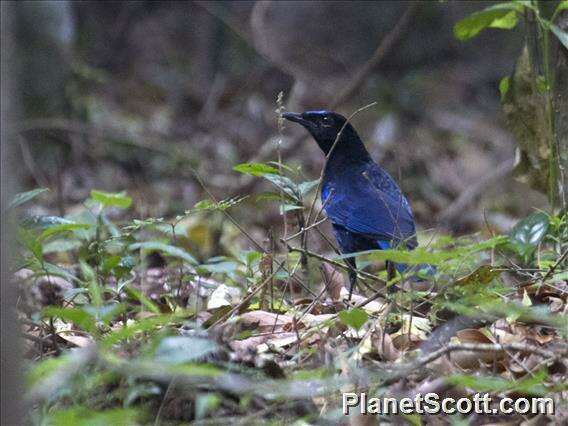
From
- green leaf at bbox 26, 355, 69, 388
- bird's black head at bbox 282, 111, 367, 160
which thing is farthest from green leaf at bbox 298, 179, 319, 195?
green leaf at bbox 26, 355, 69, 388

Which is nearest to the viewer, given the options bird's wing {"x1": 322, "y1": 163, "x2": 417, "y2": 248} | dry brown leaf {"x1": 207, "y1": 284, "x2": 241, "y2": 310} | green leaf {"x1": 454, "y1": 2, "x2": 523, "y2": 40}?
dry brown leaf {"x1": 207, "y1": 284, "x2": 241, "y2": 310}

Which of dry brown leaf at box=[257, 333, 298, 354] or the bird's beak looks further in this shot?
the bird's beak

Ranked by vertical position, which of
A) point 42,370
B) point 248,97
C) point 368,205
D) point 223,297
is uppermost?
point 42,370

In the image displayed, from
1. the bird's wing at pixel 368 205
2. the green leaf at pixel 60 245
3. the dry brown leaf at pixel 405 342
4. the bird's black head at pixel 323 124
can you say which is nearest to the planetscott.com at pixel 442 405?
the dry brown leaf at pixel 405 342

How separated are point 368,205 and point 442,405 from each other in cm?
231

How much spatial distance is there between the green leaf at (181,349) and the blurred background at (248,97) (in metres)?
5.23

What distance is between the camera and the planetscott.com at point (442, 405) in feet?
9.59

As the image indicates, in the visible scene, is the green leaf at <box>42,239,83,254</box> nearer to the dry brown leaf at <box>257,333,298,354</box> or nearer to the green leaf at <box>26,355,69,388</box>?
the dry brown leaf at <box>257,333,298,354</box>

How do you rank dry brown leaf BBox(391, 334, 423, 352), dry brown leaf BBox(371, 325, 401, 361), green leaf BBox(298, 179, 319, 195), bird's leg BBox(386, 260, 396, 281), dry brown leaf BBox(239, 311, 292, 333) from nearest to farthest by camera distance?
1. dry brown leaf BBox(371, 325, 401, 361)
2. dry brown leaf BBox(391, 334, 423, 352)
3. dry brown leaf BBox(239, 311, 292, 333)
4. green leaf BBox(298, 179, 319, 195)
5. bird's leg BBox(386, 260, 396, 281)

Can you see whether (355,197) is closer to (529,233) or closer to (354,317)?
(529,233)

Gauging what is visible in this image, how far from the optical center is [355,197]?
5363 millimetres

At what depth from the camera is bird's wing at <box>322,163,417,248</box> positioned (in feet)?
16.4

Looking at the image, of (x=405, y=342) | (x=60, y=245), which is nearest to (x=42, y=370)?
(x=405, y=342)

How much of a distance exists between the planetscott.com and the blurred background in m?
5.20
